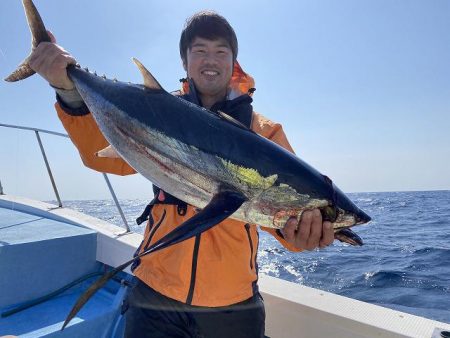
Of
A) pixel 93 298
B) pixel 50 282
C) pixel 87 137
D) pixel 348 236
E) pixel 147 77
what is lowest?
pixel 93 298

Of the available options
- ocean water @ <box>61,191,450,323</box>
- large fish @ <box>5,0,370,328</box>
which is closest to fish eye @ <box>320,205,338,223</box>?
large fish @ <box>5,0,370,328</box>

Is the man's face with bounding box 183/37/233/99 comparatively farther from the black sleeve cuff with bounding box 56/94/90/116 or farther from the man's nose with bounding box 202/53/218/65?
the black sleeve cuff with bounding box 56/94/90/116

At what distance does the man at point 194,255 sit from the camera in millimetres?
2105

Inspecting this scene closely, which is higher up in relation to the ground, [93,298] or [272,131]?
[272,131]

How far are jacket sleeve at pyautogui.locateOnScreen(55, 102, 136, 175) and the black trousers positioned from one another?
0.91 meters

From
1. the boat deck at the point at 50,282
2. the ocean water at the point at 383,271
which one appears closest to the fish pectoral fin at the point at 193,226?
the boat deck at the point at 50,282

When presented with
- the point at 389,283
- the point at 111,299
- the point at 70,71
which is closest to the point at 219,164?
the point at 70,71

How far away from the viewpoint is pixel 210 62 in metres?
2.48

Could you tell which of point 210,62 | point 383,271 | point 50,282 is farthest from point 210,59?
point 383,271

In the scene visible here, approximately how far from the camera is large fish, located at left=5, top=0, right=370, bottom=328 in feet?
6.19

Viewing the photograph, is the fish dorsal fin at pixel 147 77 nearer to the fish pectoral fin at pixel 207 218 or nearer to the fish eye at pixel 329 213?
the fish pectoral fin at pixel 207 218

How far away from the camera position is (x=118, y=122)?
2178 millimetres

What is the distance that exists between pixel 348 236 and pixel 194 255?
0.90m

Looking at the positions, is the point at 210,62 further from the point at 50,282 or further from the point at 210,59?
the point at 50,282
